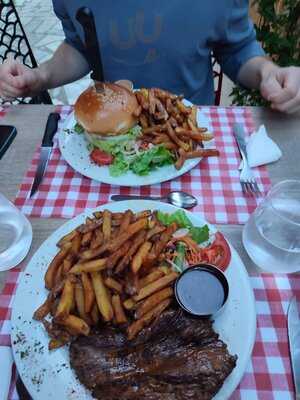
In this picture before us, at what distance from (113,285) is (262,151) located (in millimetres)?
1111

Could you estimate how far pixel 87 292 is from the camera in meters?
1.28

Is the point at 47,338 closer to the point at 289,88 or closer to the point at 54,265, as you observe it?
the point at 54,265

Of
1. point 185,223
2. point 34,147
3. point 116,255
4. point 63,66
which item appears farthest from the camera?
point 63,66

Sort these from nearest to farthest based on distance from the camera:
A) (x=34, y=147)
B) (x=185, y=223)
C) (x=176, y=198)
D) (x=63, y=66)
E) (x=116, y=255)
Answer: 1. (x=116, y=255)
2. (x=185, y=223)
3. (x=176, y=198)
4. (x=34, y=147)
5. (x=63, y=66)

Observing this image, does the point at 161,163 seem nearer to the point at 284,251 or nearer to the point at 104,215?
the point at 104,215

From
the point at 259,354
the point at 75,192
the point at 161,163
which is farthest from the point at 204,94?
the point at 259,354

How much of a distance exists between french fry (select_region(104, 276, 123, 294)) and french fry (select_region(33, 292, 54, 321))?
0.20 m

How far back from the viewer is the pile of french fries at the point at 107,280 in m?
1.24

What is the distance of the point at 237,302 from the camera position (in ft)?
4.36

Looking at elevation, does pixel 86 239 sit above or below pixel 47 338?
above

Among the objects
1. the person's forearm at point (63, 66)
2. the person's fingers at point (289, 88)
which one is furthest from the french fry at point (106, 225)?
the person's forearm at point (63, 66)

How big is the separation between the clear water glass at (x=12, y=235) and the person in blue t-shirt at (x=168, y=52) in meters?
1.04

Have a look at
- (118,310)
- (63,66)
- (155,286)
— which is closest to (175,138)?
(155,286)

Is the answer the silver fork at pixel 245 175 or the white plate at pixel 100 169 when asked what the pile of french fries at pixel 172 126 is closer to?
the white plate at pixel 100 169
